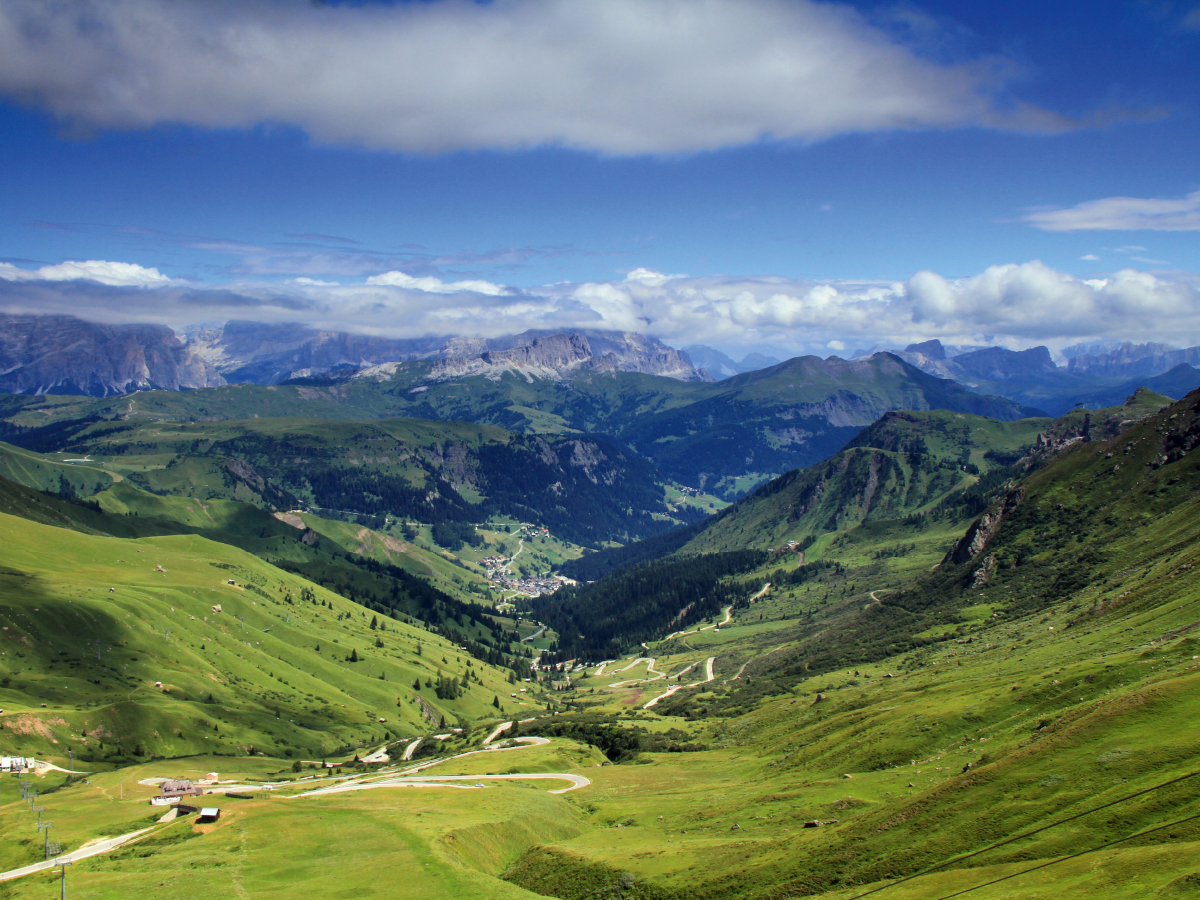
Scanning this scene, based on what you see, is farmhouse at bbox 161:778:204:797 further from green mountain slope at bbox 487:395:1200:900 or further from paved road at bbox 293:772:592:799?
green mountain slope at bbox 487:395:1200:900

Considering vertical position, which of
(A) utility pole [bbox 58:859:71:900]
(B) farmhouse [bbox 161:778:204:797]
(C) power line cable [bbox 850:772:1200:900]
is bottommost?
(B) farmhouse [bbox 161:778:204:797]

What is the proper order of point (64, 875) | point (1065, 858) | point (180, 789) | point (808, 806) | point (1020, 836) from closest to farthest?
point (1065, 858) → point (1020, 836) → point (64, 875) → point (808, 806) → point (180, 789)

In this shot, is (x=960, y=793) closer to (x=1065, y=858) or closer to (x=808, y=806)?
(x=1065, y=858)

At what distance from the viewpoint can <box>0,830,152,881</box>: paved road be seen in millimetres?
80188

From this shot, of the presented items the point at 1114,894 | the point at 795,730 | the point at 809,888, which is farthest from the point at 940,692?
→ the point at 1114,894

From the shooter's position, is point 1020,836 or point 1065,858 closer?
point 1065,858

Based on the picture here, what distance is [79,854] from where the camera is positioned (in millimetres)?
84188

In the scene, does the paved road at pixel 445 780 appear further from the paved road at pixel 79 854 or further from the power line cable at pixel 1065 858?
the power line cable at pixel 1065 858

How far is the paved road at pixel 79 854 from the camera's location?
80188 mm

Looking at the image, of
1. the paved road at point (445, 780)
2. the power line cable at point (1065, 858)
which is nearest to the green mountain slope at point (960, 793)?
the power line cable at point (1065, 858)

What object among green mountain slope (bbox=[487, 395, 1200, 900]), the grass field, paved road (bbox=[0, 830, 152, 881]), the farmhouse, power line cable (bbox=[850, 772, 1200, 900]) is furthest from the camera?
the farmhouse

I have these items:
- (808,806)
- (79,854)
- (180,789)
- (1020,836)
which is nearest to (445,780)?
(180,789)

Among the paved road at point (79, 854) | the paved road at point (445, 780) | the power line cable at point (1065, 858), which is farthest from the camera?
the paved road at point (445, 780)

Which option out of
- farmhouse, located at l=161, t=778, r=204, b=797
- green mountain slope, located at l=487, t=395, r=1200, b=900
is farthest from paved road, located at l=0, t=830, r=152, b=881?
green mountain slope, located at l=487, t=395, r=1200, b=900
